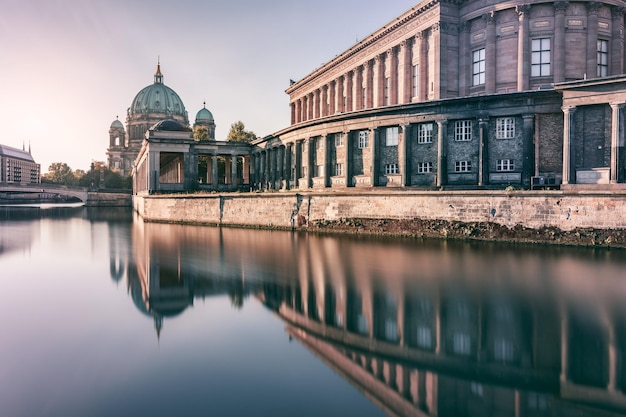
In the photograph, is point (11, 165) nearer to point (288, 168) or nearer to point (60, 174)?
point (60, 174)

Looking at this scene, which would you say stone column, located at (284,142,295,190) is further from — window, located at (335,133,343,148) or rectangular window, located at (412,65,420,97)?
rectangular window, located at (412,65,420,97)

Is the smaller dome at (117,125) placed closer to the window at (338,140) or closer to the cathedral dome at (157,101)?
the cathedral dome at (157,101)

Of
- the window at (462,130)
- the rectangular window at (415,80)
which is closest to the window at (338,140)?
the rectangular window at (415,80)

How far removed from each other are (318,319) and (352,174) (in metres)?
27.5

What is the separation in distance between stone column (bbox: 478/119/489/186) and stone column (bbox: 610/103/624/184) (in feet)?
24.6

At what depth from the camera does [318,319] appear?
12758mm

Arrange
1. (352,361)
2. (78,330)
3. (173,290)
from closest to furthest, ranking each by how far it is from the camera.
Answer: (352,361) → (78,330) → (173,290)

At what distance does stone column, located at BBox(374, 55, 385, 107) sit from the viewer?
166 feet

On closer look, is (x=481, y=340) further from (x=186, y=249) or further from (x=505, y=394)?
(x=186, y=249)

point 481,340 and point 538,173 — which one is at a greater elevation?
point 538,173

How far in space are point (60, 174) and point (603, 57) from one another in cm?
18993

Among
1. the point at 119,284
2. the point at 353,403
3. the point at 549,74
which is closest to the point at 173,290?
the point at 119,284

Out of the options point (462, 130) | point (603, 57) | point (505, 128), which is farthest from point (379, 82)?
point (505, 128)

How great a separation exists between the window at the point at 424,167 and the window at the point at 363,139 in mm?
5459
